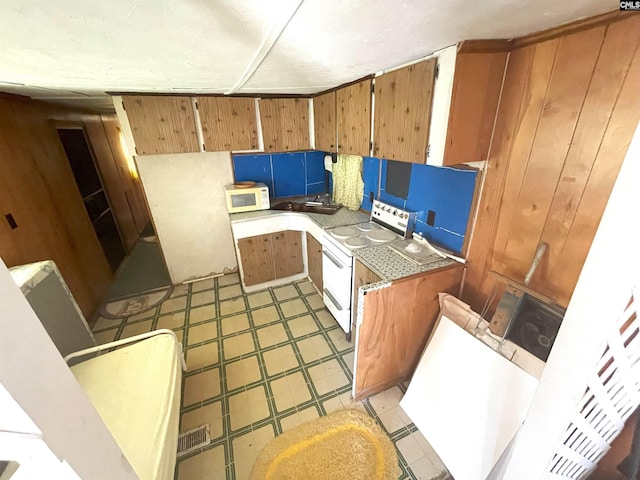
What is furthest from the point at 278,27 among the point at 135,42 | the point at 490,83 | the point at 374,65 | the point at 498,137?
the point at 498,137

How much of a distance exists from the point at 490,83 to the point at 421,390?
5.99ft

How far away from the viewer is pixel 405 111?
1515 millimetres

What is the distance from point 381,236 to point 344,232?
0.32m

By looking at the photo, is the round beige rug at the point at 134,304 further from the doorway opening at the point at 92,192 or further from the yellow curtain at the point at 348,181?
the yellow curtain at the point at 348,181

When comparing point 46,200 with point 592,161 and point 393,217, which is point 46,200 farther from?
point 592,161

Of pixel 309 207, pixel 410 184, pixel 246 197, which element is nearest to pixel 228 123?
pixel 246 197

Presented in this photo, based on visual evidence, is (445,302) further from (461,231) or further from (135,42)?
(135,42)

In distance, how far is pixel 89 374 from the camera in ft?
4.62

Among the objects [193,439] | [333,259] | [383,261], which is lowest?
[193,439]

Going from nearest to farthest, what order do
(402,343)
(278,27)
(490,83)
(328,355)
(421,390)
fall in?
(278,27), (490,83), (421,390), (402,343), (328,355)

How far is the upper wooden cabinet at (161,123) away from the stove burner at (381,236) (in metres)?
1.94

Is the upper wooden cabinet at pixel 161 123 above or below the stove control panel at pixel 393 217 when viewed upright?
above

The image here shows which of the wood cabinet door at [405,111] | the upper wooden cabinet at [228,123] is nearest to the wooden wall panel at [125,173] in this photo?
the upper wooden cabinet at [228,123]

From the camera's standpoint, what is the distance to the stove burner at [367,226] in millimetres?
2305
